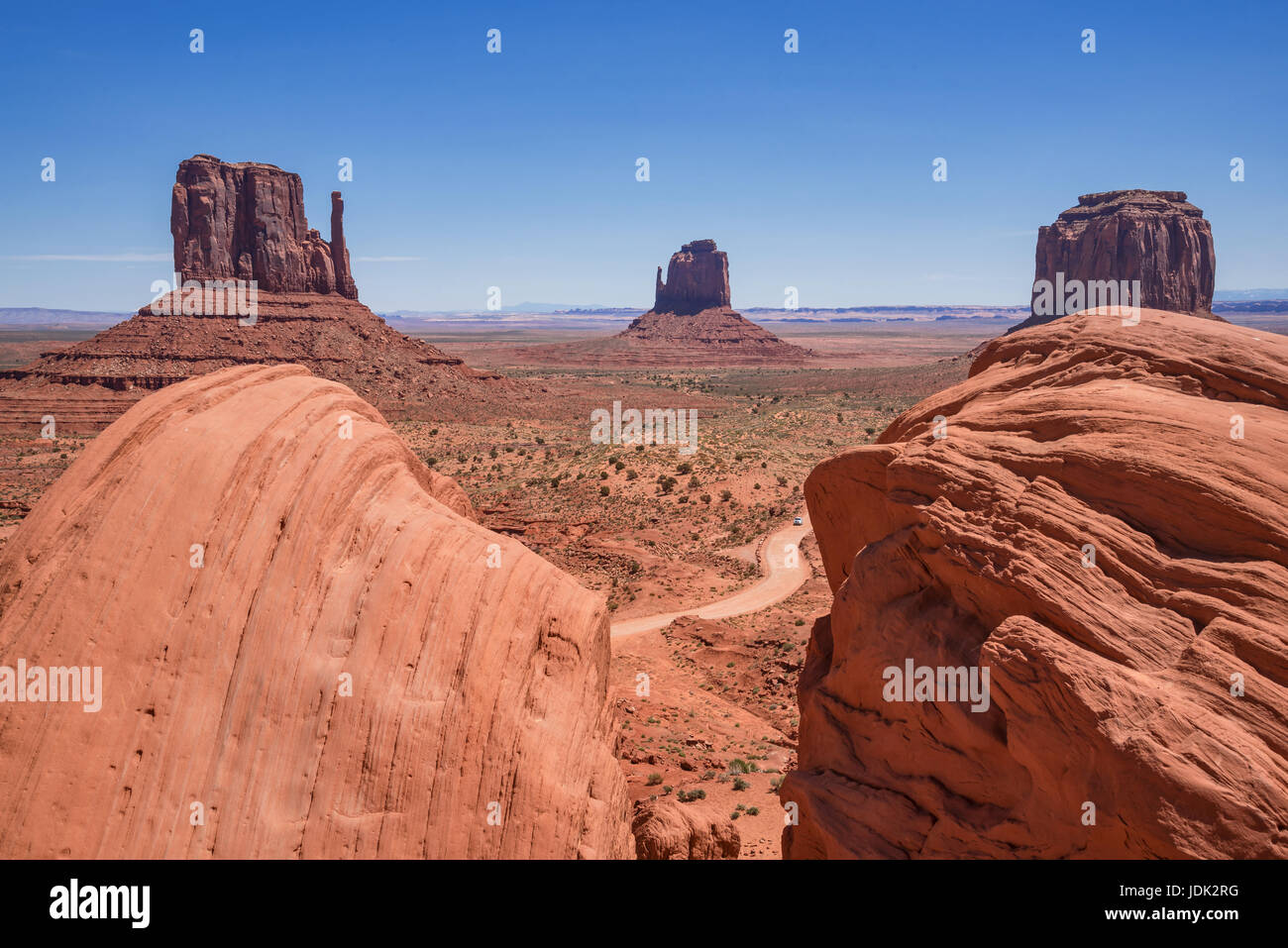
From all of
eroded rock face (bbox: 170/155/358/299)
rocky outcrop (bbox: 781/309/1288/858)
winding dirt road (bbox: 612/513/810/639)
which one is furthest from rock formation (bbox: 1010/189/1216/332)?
rocky outcrop (bbox: 781/309/1288/858)

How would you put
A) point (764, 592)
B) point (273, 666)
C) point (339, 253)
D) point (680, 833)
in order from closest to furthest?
point (273, 666), point (680, 833), point (764, 592), point (339, 253)

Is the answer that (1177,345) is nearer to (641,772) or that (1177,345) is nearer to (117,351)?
(641,772)

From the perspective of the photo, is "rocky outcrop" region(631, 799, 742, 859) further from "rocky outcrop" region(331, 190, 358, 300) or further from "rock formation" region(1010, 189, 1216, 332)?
"rock formation" region(1010, 189, 1216, 332)

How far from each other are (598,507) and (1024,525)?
37798 millimetres

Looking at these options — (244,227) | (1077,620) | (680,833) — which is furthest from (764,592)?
(244,227)

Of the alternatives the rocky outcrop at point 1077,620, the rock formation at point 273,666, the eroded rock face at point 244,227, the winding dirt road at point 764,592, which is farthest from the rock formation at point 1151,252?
the rock formation at point 273,666

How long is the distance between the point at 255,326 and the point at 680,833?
3912 inches

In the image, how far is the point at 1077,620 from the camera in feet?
29.7

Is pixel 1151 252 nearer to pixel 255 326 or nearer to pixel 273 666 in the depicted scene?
pixel 255 326

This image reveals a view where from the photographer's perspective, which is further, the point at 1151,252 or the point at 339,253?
the point at 1151,252

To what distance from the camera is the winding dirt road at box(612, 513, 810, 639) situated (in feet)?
99.9

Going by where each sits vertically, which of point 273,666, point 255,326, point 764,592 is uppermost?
point 255,326
